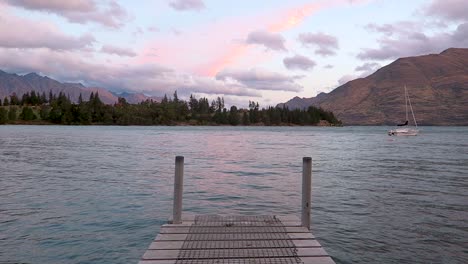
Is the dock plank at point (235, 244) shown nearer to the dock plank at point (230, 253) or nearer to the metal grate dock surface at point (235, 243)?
the metal grate dock surface at point (235, 243)

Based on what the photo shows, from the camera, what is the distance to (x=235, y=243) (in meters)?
11.9

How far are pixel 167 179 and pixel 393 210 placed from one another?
62.9 feet

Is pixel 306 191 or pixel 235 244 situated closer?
pixel 235 244

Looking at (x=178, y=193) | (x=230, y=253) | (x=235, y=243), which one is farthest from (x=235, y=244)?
(x=178, y=193)

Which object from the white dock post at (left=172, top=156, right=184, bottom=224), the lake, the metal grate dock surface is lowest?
the lake

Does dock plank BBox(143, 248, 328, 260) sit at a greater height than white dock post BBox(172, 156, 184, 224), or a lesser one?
lesser

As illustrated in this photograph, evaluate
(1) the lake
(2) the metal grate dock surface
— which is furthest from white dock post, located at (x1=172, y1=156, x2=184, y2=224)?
(1) the lake

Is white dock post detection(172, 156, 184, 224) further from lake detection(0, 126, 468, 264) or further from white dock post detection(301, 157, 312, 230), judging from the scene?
white dock post detection(301, 157, 312, 230)

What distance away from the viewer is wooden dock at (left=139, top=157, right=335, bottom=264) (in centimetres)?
1052

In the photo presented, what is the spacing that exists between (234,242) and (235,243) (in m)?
0.13

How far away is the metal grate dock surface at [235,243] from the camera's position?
34.4ft

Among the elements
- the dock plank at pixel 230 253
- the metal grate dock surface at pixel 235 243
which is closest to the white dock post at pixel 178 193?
the metal grate dock surface at pixel 235 243

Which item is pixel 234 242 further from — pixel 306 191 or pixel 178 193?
pixel 306 191

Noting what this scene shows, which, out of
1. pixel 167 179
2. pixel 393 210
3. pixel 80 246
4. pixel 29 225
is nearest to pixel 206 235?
pixel 80 246
